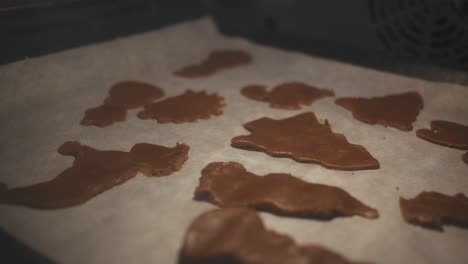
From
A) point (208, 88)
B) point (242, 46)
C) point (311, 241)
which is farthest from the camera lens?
point (242, 46)

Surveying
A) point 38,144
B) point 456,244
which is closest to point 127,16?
point 38,144

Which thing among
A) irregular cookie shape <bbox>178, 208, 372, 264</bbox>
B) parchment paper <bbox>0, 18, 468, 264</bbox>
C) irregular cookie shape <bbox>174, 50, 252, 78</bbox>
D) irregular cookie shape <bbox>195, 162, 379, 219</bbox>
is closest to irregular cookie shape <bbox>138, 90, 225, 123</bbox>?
parchment paper <bbox>0, 18, 468, 264</bbox>

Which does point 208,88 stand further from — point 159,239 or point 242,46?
point 159,239

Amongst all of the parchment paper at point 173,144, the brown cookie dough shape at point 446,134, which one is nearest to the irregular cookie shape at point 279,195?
the parchment paper at point 173,144

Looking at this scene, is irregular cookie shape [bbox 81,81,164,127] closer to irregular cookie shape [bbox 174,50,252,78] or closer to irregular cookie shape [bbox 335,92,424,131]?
irregular cookie shape [bbox 174,50,252,78]

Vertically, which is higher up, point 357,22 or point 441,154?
point 357,22
